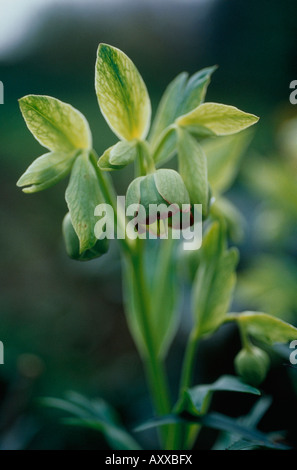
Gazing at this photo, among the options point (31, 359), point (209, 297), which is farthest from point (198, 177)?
point (31, 359)

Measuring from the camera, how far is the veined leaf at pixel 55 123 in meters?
0.48

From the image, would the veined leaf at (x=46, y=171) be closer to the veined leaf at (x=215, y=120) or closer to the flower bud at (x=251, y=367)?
the veined leaf at (x=215, y=120)

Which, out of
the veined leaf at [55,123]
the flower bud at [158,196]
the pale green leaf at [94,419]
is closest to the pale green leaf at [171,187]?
the flower bud at [158,196]

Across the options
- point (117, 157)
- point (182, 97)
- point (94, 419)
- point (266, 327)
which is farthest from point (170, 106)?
point (94, 419)

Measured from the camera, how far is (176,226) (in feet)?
1.58

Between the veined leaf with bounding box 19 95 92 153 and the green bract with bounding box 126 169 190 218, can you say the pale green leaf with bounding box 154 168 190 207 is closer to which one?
the green bract with bounding box 126 169 190 218

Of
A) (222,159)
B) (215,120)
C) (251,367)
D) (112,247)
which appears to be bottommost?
(112,247)

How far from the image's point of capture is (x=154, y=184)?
46 centimetres

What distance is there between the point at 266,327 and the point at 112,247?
84 centimetres

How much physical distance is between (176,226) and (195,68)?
7.46 feet

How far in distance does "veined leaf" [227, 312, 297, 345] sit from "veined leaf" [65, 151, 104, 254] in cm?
24

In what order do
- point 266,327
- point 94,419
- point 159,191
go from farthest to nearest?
1. point 94,419
2. point 266,327
3. point 159,191

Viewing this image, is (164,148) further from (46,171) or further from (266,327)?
(266,327)
